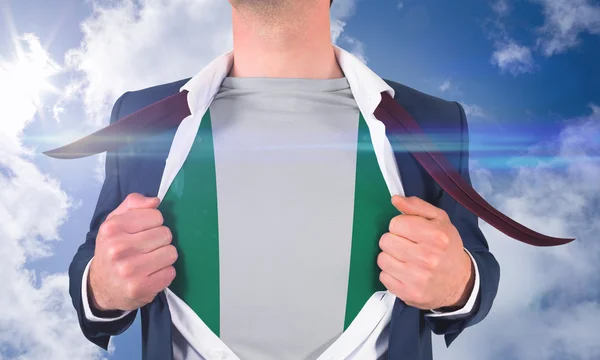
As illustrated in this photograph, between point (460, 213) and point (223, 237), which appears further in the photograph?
point (460, 213)

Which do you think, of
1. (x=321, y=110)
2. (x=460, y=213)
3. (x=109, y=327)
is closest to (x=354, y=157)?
(x=321, y=110)

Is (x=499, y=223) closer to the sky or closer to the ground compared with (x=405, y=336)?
closer to the sky

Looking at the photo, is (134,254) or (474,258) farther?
(474,258)

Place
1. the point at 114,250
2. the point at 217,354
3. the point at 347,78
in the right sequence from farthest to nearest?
1. the point at 347,78
2. the point at 217,354
3. the point at 114,250

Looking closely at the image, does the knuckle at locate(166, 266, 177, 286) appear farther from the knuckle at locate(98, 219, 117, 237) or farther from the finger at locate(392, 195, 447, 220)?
the finger at locate(392, 195, 447, 220)

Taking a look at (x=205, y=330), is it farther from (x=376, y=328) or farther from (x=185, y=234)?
(x=376, y=328)

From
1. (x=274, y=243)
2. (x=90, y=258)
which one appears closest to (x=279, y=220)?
(x=274, y=243)

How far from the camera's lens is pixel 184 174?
127 centimetres

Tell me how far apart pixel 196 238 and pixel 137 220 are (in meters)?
0.16

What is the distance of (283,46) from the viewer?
1277mm

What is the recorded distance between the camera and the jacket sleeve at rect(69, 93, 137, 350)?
4.10 feet

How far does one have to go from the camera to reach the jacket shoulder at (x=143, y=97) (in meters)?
1.41

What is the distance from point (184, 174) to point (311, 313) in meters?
0.37

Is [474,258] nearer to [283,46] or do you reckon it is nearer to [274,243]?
[274,243]
